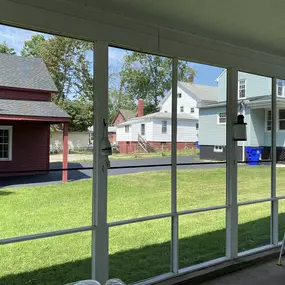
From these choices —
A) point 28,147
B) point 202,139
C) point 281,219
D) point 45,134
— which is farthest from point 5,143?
point 281,219

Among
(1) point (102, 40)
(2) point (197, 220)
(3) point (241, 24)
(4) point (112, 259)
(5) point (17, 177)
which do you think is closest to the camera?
(5) point (17, 177)

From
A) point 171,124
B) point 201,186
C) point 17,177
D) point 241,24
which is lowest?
point 201,186

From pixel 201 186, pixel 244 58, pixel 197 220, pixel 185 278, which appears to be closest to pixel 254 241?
pixel 197 220

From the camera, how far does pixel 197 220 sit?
3287mm

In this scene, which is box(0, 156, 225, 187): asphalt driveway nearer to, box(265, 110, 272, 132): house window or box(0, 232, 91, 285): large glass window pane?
box(0, 232, 91, 285): large glass window pane

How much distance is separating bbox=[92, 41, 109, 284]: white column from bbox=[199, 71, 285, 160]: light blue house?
113cm

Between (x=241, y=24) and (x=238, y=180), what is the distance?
1506mm

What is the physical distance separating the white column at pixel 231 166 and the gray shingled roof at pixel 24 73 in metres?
1.71

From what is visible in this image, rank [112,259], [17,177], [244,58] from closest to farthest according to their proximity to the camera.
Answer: [17,177] → [112,259] → [244,58]

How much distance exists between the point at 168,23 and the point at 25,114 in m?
1.26

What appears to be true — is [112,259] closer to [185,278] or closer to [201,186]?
[185,278]

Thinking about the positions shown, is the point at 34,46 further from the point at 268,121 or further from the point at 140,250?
the point at 268,121

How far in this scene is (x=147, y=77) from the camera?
8.24 ft

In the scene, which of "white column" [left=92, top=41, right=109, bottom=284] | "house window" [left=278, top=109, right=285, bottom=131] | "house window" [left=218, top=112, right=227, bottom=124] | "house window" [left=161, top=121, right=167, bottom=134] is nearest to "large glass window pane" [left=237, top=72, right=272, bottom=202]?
"house window" [left=278, top=109, right=285, bottom=131]
